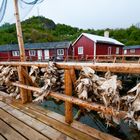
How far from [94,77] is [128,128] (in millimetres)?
1724

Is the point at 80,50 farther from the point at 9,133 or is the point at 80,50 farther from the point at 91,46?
the point at 9,133

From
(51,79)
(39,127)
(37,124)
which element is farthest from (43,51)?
(39,127)

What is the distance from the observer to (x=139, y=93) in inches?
66.7

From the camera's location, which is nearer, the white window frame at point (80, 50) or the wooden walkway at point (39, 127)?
the wooden walkway at point (39, 127)

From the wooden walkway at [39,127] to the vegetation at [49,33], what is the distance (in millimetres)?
33772

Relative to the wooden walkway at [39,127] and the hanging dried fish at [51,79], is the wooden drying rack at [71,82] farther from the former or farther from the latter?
the wooden walkway at [39,127]

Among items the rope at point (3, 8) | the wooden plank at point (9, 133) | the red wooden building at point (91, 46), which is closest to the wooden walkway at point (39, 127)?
the wooden plank at point (9, 133)

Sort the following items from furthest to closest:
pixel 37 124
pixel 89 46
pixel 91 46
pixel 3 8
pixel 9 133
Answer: pixel 89 46 → pixel 91 46 → pixel 3 8 → pixel 37 124 → pixel 9 133

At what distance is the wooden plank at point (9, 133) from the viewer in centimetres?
227

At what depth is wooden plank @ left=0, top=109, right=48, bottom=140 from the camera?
7.50ft

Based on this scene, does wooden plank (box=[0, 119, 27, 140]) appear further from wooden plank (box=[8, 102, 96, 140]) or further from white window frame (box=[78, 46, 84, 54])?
white window frame (box=[78, 46, 84, 54])

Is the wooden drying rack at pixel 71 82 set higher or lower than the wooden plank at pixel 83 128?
higher

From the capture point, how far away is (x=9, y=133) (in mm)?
2383

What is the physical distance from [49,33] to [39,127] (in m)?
61.3
